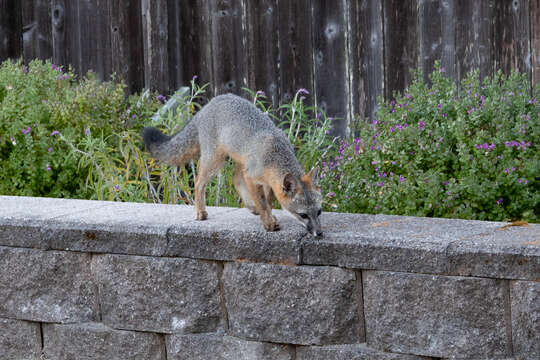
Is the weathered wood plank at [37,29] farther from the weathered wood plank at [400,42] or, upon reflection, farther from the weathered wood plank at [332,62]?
the weathered wood plank at [400,42]

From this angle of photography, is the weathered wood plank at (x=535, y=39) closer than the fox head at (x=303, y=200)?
No

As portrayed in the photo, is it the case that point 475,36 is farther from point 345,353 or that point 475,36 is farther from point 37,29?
point 37,29

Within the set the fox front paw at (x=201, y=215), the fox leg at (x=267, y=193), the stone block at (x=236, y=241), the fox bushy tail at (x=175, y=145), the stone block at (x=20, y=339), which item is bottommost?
the stone block at (x=20, y=339)

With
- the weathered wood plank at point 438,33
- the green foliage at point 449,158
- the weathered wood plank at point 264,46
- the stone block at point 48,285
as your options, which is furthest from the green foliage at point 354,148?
the stone block at point 48,285

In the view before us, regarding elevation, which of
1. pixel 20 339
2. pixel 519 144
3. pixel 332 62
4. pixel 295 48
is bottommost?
pixel 20 339

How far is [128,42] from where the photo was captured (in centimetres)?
763

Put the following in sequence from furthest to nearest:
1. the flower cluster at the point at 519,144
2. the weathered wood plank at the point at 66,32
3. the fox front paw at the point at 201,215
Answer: the weathered wood plank at the point at 66,32 → the flower cluster at the point at 519,144 → the fox front paw at the point at 201,215

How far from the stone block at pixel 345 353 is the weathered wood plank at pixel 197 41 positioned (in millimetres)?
3747

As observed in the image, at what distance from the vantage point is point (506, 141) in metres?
4.82

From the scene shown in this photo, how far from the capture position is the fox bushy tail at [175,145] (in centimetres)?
453

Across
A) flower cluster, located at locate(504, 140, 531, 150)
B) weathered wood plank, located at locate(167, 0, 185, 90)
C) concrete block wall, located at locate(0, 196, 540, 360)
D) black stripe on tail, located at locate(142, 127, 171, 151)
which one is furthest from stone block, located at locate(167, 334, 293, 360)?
weathered wood plank, located at locate(167, 0, 185, 90)

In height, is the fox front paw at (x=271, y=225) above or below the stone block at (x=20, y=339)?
above

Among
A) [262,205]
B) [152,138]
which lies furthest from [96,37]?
[262,205]

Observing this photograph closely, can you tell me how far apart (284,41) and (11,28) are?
3.21 m
